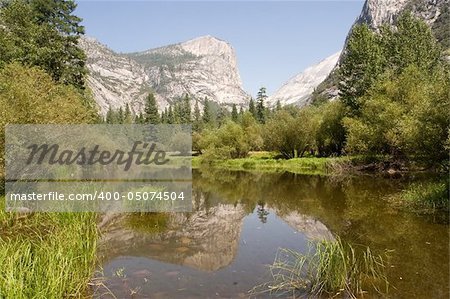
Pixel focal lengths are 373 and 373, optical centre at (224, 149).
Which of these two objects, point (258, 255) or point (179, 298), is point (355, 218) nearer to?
point (258, 255)

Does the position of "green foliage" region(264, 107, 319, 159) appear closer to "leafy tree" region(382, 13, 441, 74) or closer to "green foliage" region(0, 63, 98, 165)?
"leafy tree" region(382, 13, 441, 74)

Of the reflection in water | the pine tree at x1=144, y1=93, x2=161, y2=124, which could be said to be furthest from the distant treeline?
the pine tree at x1=144, y1=93, x2=161, y2=124

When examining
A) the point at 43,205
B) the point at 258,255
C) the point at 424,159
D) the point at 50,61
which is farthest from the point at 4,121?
the point at 424,159

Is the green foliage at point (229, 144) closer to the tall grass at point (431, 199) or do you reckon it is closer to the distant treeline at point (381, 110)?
the distant treeline at point (381, 110)

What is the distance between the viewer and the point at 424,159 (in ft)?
75.4

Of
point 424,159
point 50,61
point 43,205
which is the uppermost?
point 50,61

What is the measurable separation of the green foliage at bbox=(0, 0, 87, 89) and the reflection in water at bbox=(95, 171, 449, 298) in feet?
67.6

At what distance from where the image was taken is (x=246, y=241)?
1504 centimetres

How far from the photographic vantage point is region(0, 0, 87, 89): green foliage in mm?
32125

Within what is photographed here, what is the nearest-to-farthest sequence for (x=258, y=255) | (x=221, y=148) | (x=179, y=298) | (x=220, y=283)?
(x=179, y=298) → (x=220, y=283) → (x=258, y=255) → (x=221, y=148)

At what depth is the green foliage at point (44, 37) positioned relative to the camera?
32125mm

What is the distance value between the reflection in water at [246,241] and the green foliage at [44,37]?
2061 cm

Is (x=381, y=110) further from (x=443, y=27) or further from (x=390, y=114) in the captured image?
(x=443, y=27)

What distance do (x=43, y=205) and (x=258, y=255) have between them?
885cm
